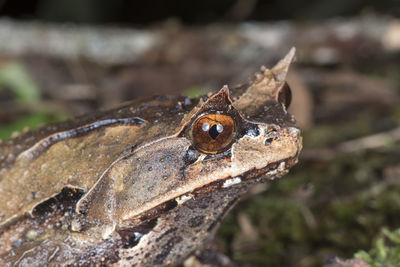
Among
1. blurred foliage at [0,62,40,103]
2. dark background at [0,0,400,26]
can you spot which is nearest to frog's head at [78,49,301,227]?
blurred foliage at [0,62,40,103]

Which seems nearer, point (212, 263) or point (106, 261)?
point (106, 261)

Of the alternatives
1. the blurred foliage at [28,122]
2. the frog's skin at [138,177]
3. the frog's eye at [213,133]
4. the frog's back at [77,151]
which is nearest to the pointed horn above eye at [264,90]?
the frog's skin at [138,177]

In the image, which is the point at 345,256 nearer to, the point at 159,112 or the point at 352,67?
the point at 159,112

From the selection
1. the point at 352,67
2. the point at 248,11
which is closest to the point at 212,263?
the point at 352,67

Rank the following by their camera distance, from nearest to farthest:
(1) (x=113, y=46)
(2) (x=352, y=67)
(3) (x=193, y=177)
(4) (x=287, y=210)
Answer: (3) (x=193, y=177)
(4) (x=287, y=210)
(2) (x=352, y=67)
(1) (x=113, y=46)

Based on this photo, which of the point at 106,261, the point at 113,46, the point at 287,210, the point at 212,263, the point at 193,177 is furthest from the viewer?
the point at 113,46

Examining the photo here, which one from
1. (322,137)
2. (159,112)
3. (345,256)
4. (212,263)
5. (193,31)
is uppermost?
(193,31)

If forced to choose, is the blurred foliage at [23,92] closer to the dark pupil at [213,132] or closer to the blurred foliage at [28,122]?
the blurred foliage at [28,122]
